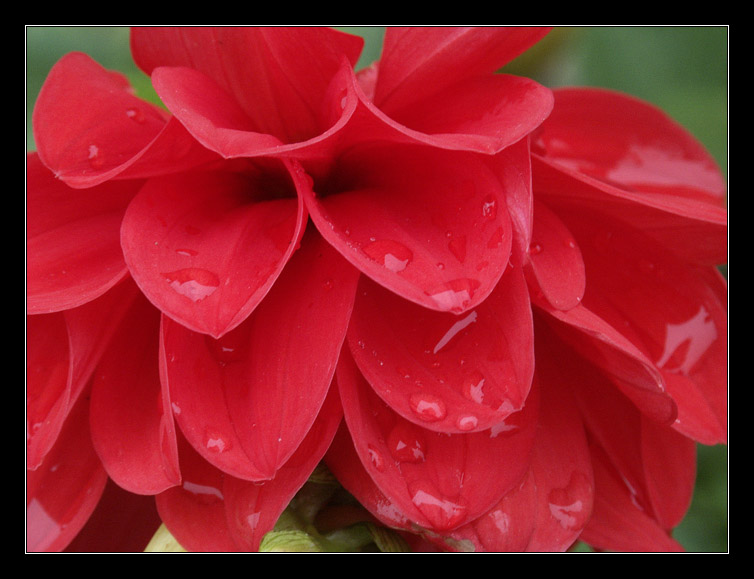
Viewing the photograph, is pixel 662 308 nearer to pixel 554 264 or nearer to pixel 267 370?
pixel 554 264

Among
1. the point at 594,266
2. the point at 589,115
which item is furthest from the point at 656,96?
the point at 594,266

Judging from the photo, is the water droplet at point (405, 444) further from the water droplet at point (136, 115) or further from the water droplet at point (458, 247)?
the water droplet at point (136, 115)

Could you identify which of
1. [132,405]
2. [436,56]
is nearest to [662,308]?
[436,56]

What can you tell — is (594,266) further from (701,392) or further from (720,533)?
(720,533)

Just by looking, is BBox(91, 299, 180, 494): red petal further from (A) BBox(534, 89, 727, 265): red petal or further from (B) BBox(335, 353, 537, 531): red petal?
(A) BBox(534, 89, 727, 265): red petal

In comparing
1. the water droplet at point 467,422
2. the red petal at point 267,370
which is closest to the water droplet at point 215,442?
the red petal at point 267,370

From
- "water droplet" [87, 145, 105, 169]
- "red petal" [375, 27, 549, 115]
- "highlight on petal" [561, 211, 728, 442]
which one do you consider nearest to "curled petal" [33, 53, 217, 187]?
"water droplet" [87, 145, 105, 169]
